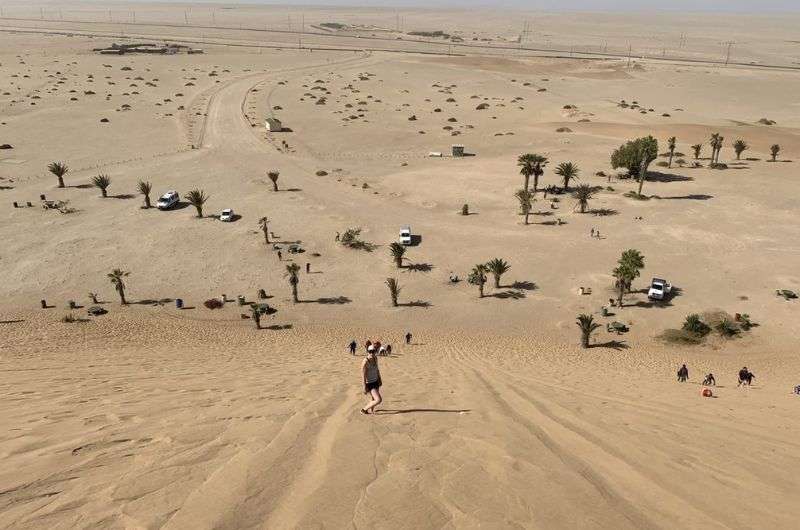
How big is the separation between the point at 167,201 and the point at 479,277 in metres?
34.5

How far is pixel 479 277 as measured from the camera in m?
39.4

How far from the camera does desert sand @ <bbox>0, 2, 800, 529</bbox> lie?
7.66m

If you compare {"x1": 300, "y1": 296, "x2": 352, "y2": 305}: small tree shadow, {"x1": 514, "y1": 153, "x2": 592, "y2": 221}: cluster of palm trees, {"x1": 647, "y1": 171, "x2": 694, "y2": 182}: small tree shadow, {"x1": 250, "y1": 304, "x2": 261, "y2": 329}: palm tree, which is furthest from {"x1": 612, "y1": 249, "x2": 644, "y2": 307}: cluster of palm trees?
{"x1": 647, "y1": 171, "x2": 694, "y2": 182}: small tree shadow

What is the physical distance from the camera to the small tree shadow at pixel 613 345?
32.4 metres

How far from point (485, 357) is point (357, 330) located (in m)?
9.94

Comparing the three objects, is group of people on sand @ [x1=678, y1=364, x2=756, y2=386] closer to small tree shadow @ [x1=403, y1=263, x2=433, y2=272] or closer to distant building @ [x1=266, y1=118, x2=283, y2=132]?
small tree shadow @ [x1=403, y1=263, x2=433, y2=272]

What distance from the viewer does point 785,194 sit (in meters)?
58.2

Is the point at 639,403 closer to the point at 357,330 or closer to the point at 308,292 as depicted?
the point at 357,330

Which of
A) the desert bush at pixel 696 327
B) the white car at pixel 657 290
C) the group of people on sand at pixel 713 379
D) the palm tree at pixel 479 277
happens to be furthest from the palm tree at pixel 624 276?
the group of people on sand at pixel 713 379

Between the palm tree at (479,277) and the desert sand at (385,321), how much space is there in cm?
131

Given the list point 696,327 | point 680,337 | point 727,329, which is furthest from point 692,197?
point 680,337

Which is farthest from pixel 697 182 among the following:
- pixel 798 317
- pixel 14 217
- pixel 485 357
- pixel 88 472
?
pixel 14 217

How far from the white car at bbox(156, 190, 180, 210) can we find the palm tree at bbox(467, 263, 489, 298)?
1299 inches

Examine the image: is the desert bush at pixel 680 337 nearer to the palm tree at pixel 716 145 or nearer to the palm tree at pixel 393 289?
the palm tree at pixel 393 289
